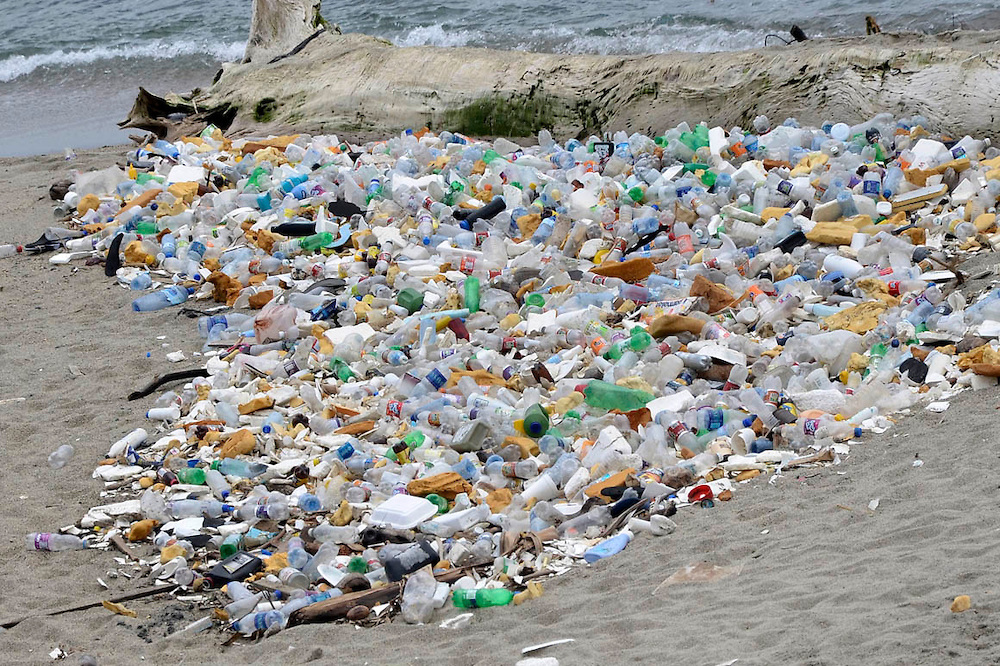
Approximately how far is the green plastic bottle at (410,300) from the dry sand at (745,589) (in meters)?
1.71

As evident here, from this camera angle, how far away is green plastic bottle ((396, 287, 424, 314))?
17.0ft

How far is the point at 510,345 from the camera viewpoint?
467 cm

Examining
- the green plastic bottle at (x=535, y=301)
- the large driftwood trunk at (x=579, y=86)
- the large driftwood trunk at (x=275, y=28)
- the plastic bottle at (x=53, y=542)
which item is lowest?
the plastic bottle at (x=53, y=542)

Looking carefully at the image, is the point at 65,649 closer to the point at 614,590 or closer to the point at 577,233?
the point at 614,590

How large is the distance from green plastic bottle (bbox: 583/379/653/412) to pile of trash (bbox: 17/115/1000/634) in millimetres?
13

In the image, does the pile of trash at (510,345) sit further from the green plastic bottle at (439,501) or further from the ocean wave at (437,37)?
the ocean wave at (437,37)

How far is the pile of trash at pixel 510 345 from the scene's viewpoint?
11.1 ft

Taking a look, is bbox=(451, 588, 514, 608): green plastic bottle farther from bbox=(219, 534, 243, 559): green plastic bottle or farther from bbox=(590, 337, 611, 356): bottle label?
bbox=(590, 337, 611, 356): bottle label

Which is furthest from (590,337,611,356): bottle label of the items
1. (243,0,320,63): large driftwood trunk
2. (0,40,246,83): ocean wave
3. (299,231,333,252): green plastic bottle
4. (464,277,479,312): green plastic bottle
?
(0,40,246,83): ocean wave

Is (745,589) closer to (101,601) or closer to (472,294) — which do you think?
(101,601)

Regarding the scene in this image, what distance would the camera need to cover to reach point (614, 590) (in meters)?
2.92

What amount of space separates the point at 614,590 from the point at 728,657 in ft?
2.01

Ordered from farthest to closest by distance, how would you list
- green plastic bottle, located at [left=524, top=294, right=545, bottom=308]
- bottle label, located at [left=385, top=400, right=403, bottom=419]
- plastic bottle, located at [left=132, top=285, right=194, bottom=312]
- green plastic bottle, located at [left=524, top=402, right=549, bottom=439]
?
plastic bottle, located at [left=132, top=285, right=194, bottom=312] → green plastic bottle, located at [left=524, top=294, right=545, bottom=308] → bottle label, located at [left=385, top=400, right=403, bottom=419] → green plastic bottle, located at [left=524, top=402, right=549, bottom=439]

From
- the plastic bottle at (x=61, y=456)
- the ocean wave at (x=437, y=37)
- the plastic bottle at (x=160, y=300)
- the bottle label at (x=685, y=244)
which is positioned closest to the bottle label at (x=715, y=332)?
the bottle label at (x=685, y=244)
